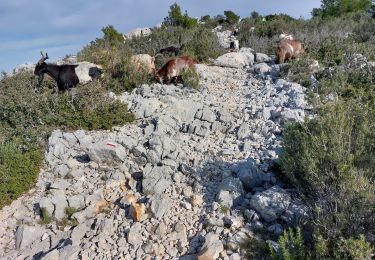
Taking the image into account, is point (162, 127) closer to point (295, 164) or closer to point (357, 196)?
point (295, 164)

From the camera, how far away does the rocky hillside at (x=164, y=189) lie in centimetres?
445

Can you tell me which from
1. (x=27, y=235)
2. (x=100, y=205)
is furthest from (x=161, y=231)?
(x=27, y=235)

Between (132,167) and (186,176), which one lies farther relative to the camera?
(132,167)

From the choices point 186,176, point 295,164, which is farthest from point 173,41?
point 295,164

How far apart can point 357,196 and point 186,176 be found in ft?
7.73

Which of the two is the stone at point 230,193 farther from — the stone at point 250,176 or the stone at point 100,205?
the stone at point 100,205

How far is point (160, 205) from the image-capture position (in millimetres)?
4871

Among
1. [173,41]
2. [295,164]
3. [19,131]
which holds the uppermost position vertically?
[173,41]

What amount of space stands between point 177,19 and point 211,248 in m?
16.2

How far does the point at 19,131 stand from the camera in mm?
6562

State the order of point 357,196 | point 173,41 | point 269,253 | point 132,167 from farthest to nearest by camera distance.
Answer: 1. point 173,41
2. point 132,167
3. point 269,253
4. point 357,196

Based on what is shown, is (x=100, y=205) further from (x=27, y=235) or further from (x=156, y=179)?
(x=27, y=235)

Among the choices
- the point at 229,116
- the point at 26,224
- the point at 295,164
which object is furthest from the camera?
the point at 229,116

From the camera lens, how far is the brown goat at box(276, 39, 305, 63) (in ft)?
33.0
